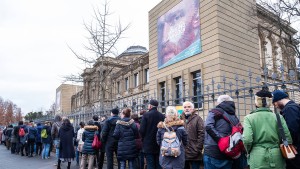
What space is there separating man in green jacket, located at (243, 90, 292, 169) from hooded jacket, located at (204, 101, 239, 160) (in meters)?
0.58

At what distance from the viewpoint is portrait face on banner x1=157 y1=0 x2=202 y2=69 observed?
1923 cm

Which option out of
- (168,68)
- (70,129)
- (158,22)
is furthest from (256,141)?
(158,22)

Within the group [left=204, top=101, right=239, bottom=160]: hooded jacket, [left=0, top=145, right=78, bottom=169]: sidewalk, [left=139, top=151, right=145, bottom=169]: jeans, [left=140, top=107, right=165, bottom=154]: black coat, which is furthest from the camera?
[left=0, top=145, right=78, bottom=169]: sidewalk

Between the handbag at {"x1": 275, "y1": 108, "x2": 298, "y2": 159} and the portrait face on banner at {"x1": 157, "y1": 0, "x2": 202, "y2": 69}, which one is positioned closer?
the handbag at {"x1": 275, "y1": 108, "x2": 298, "y2": 159}

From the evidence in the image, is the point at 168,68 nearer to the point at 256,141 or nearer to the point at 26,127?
the point at 26,127

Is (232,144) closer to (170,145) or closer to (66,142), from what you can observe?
(170,145)

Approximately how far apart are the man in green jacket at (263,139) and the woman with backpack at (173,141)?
170 cm

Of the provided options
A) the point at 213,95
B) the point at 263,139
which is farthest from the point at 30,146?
the point at 263,139

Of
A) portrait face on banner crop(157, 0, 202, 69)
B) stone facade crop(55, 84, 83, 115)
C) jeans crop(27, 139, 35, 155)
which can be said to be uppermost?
portrait face on banner crop(157, 0, 202, 69)

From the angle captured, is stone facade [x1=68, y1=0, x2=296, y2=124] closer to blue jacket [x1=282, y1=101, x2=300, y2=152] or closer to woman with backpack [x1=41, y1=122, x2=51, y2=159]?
woman with backpack [x1=41, y1=122, x2=51, y2=159]

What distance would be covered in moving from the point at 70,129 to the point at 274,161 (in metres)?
7.93

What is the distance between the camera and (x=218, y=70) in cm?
1706

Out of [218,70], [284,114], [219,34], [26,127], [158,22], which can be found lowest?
[26,127]

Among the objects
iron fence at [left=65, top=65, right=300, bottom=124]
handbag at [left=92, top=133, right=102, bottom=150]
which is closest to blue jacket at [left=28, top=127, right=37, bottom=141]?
iron fence at [left=65, top=65, right=300, bottom=124]
